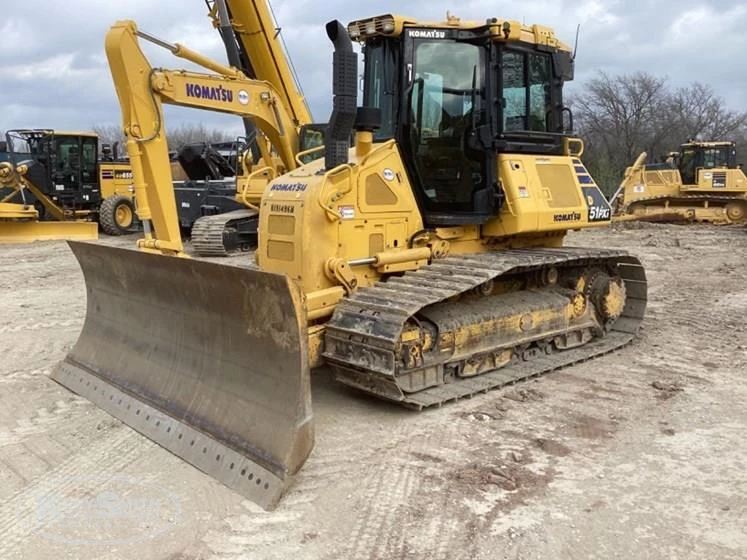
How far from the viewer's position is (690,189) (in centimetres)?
2045

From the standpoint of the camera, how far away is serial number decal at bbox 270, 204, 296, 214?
5422 millimetres

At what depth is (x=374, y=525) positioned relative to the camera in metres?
3.53

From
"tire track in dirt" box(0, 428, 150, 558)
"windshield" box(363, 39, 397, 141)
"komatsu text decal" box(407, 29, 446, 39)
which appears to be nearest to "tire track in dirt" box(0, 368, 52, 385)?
"tire track in dirt" box(0, 428, 150, 558)

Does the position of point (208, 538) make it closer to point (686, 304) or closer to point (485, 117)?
point (485, 117)

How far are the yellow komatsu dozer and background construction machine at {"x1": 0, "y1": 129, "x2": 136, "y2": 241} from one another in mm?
29

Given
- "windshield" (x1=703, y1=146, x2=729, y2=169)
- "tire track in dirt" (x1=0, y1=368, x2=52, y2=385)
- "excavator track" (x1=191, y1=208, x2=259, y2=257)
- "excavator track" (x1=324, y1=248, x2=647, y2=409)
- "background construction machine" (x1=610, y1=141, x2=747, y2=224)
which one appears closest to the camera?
"excavator track" (x1=324, y1=248, x2=647, y2=409)

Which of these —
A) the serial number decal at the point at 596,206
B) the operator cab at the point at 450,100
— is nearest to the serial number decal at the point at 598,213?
the serial number decal at the point at 596,206

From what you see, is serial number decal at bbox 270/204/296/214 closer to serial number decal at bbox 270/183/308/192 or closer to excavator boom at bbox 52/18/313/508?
serial number decal at bbox 270/183/308/192

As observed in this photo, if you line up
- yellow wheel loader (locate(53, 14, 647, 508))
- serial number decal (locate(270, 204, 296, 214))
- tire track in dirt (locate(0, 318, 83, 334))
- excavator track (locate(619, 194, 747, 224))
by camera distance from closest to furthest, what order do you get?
yellow wheel loader (locate(53, 14, 647, 508)) < serial number decal (locate(270, 204, 296, 214)) < tire track in dirt (locate(0, 318, 83, 334)) < excavator track (locate(619, 194, 747, 224))

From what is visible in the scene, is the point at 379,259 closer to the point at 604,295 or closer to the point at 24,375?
the point at 604,295

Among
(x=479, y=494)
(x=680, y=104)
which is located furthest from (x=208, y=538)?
(x=680, y=104)

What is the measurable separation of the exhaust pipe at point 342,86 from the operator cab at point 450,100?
0.74m

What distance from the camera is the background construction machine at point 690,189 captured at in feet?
65.9

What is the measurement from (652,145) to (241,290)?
43670 millimetres
